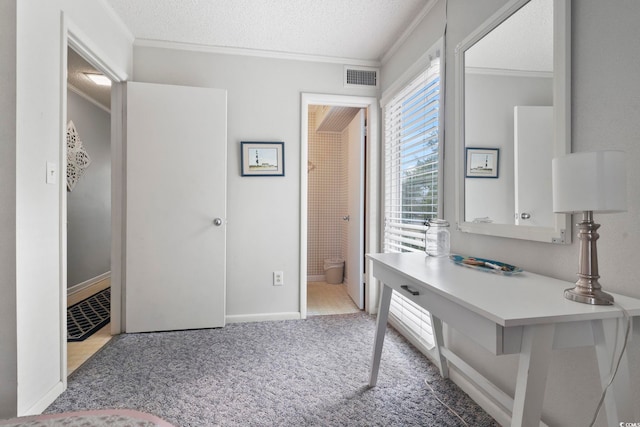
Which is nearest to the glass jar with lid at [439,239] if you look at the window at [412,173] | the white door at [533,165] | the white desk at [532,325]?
the window at [412,173]

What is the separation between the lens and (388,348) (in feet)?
7.55

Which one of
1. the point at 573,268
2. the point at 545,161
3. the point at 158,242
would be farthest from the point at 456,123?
the point at 158,242

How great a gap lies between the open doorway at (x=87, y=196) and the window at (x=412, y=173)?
2602mm

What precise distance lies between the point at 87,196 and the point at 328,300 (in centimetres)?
339

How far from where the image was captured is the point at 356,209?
3287 millimetres

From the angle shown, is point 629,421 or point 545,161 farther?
point 545,161

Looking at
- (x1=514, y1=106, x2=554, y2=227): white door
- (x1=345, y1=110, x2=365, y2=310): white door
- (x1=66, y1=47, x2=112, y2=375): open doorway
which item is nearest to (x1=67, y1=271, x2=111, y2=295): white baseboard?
(x1=66, y1=47, x2=112, y2=375): open doorway

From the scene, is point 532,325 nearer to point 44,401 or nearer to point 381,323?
point 381,323

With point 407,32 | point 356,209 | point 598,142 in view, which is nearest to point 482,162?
point 598,142

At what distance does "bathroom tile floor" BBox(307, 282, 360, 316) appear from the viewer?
3176 millimetres

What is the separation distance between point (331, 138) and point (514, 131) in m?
3.36

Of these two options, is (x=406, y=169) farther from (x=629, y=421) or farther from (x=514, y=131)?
(x=629, y=421)

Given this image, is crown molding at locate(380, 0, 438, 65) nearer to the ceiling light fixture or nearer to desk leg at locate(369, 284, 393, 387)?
desk leg at locate(369, 284, 393, 387)

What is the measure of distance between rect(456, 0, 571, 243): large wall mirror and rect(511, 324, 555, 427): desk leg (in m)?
0.51
